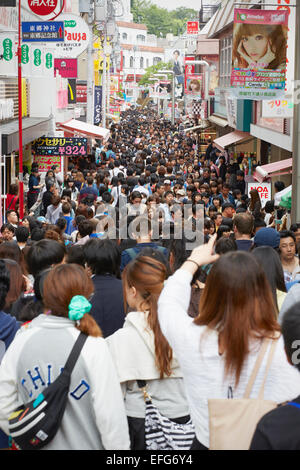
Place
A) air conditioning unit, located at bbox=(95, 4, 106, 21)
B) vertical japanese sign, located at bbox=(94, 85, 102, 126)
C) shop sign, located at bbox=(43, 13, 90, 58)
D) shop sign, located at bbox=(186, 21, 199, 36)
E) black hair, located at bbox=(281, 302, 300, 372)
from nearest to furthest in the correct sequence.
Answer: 1. black hair, located at bbox=(281, 302, 300, 372)
2. shop sign, located at bbox=(43, 13, 90, 58)
3. air conditioning unit, located at bbox=(95, 4, 106, 21)
4. vertical japanese sign, located at bbox=(94, 85, 102, 126)
5. shop sign, located at bbox=(186, 21, 199, 36)

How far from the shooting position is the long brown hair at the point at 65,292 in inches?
132

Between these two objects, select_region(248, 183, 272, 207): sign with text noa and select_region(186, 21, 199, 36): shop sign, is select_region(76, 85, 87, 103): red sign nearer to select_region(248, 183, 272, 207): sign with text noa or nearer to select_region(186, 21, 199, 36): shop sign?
select_region(186, 21, 199, 36): shop sign

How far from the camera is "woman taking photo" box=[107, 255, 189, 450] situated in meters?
3.80

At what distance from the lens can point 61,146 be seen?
18.6 metres

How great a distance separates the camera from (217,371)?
2.87 metres

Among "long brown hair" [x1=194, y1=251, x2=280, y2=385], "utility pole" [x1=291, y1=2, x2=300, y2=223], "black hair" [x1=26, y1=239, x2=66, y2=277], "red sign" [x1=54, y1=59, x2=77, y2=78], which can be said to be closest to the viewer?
"long brown hair" [x1=194, y1=251, x2=280, y2=385]

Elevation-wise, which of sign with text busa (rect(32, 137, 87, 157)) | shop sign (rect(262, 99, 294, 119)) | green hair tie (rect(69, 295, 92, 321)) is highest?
shop sign (rect(262, 99, 294, 119))

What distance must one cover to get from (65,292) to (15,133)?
1220 centimetres

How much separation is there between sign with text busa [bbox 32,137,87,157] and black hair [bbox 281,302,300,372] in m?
15.8

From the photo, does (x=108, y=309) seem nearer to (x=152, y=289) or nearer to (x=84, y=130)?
(x=152, y=289)

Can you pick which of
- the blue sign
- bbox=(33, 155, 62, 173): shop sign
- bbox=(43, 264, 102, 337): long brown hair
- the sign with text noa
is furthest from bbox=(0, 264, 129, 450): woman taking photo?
bbox=(33, 155, 62, 173): shop sign

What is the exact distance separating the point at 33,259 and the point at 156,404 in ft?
6.86

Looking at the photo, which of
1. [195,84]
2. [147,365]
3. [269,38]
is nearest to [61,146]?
[269,38]

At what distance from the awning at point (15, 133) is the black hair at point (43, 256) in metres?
8.82
